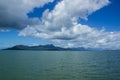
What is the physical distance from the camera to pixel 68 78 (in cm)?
5288

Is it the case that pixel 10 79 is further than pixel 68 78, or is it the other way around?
pixel 68 78

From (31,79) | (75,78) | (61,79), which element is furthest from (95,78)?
(31,79)

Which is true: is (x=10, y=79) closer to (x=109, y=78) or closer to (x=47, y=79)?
(x=47, y=79)

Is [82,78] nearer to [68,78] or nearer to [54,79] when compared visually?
[68,78]

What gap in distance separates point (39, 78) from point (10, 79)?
24.0 feet

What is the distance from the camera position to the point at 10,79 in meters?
49.5

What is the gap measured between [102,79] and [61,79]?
10776 mm

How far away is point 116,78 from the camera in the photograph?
53.8m

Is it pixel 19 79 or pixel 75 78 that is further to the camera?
pixel 75 78

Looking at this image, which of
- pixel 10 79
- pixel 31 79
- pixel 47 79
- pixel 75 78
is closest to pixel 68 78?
pixel 75 78

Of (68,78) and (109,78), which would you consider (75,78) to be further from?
(109,78)

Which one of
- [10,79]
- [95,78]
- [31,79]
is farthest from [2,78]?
[95,78]

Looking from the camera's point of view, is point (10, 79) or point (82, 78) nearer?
point (10, 79)

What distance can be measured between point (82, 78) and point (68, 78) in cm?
367
